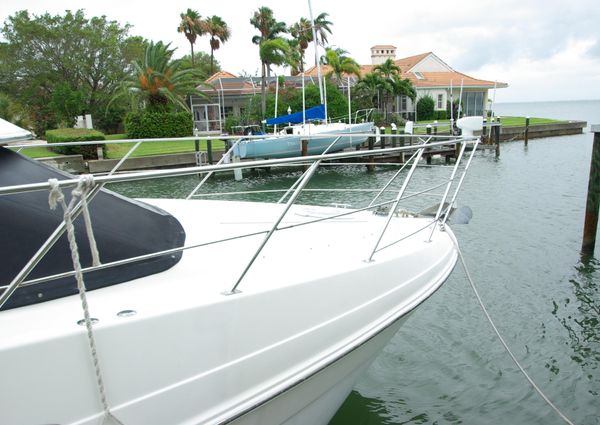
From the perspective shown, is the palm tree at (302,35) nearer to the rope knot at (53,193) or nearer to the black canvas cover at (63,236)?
the black canvas cover at (63,236)

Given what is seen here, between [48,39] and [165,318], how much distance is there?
35.1 meters

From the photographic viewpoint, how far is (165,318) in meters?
2.01

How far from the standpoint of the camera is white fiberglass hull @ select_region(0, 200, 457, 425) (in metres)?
1.78

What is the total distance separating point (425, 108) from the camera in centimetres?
4000

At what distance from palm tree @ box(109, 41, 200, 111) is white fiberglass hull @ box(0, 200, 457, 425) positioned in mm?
23957

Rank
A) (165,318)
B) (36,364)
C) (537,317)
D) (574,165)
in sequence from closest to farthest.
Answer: (36,364), (165,318), (537,317), (574,165)

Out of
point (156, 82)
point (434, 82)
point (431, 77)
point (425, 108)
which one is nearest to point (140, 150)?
point (156, 82)

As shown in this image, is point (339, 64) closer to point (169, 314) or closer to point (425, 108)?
point (425, 108)

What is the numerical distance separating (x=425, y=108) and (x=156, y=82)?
23133mm

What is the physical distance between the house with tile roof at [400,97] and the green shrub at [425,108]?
1.95 feet

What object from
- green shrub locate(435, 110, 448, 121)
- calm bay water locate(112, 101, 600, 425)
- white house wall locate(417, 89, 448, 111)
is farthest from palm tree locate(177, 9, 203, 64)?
calm bay water locate(112, 101, 600, 425)

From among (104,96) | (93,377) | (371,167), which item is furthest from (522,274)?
(104,96)

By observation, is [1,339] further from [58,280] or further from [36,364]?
[58,280]

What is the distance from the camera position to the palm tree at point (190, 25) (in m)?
40.6
